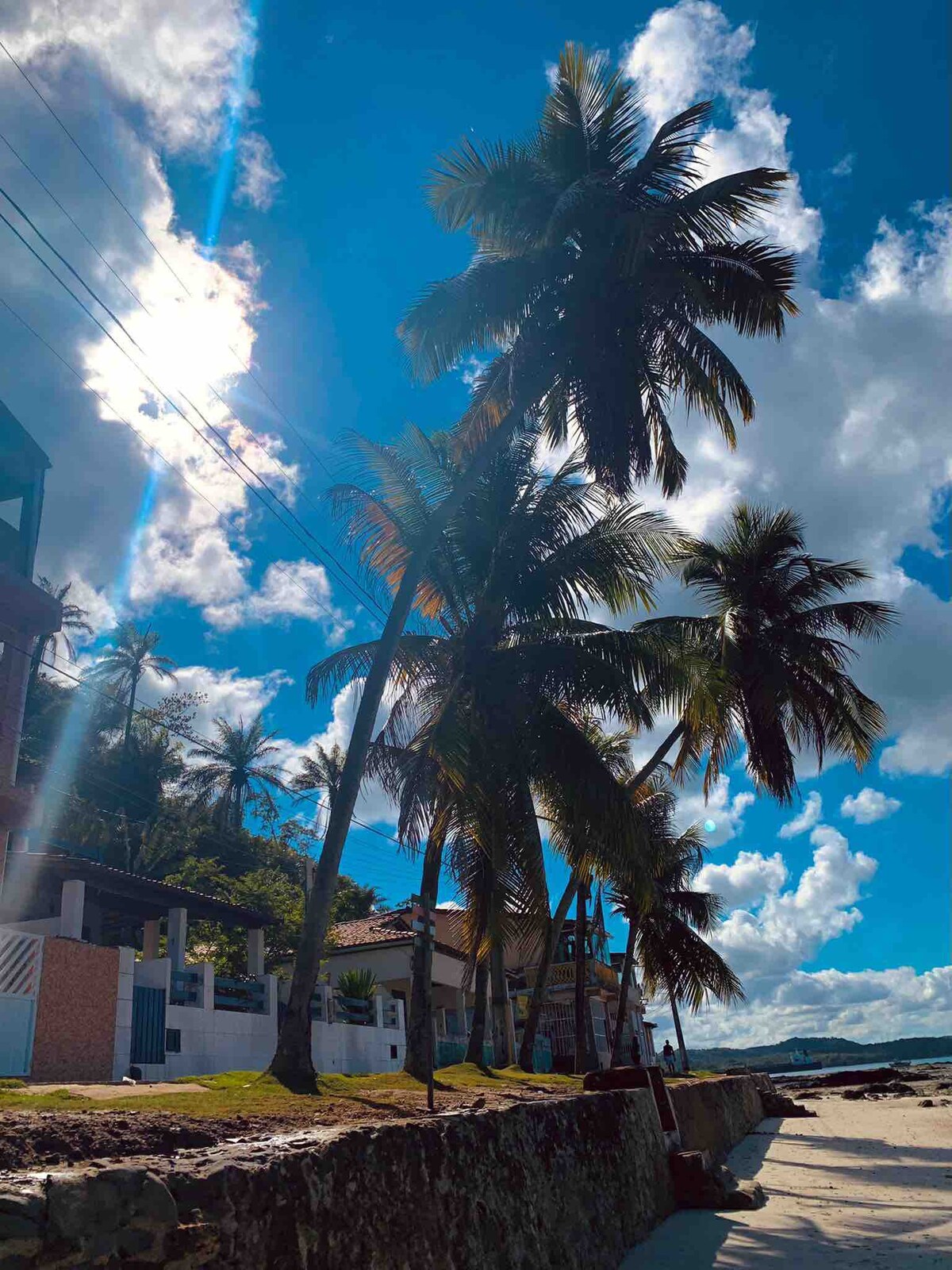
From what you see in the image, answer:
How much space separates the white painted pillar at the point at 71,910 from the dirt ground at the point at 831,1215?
856cm

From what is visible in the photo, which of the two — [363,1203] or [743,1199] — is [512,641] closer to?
[743,1199]

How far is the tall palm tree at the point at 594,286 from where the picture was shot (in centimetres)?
1233

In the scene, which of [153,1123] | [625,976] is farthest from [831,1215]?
[625,976]

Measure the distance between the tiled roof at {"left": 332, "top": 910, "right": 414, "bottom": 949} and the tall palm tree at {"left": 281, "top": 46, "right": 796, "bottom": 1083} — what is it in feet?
46.3

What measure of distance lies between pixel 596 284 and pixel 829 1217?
10500 millimetres

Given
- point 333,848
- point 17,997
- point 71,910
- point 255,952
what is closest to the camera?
point 333,848

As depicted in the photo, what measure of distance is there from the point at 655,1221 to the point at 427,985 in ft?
9.94

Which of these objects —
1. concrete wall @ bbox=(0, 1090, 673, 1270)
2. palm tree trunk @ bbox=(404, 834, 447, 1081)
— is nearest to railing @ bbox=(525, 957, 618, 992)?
palm tree trunk @ bbox=(404, 834, 447, 1081)

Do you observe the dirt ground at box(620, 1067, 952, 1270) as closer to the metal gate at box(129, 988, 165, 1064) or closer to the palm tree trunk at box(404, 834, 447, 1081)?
the palm tree trunk at box(404, 834, 447, 1081)

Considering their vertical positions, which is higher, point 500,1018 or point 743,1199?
point 500,1018

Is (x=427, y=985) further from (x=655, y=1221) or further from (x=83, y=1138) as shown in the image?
(x=83, y=1138)

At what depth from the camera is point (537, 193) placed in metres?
12.7

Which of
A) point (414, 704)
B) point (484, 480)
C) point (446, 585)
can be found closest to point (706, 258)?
point (484, 480)

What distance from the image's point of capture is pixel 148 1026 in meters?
12.7
